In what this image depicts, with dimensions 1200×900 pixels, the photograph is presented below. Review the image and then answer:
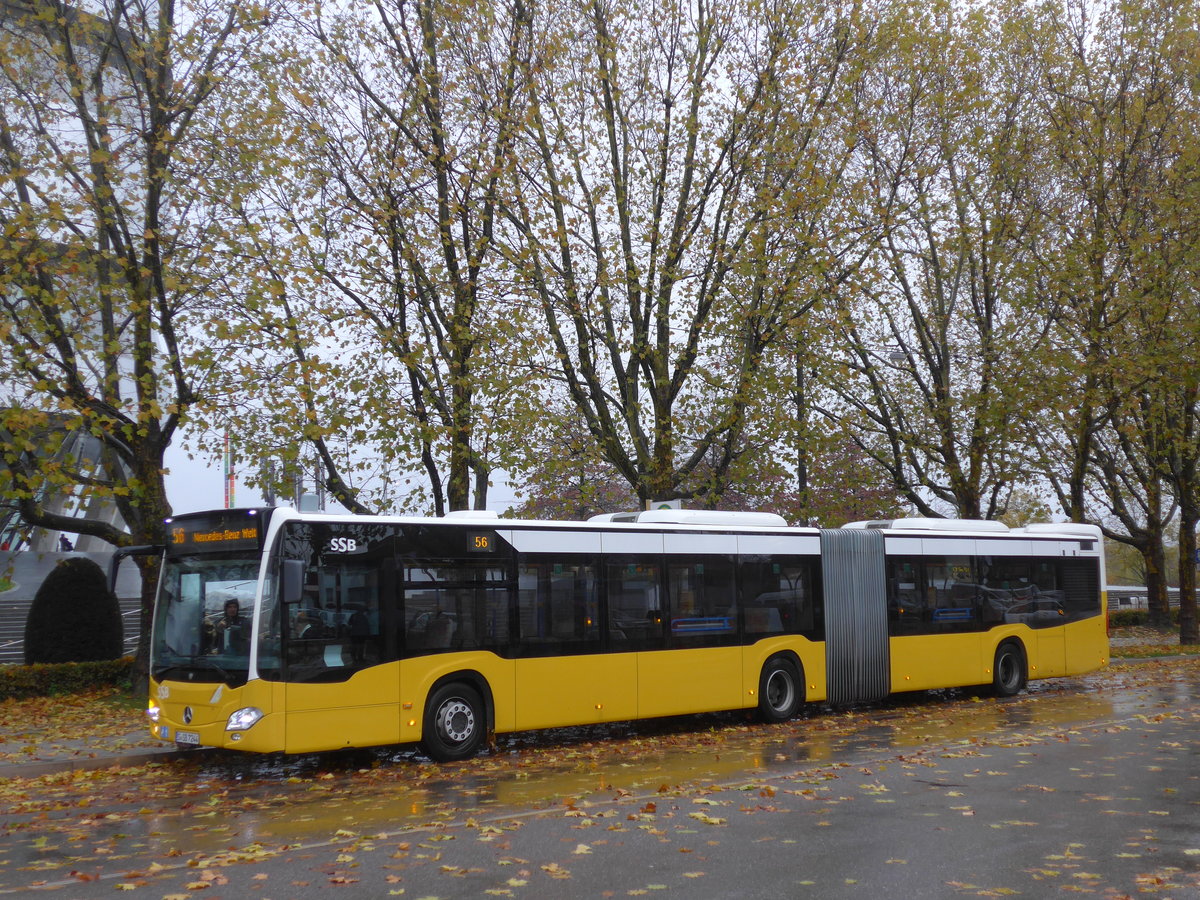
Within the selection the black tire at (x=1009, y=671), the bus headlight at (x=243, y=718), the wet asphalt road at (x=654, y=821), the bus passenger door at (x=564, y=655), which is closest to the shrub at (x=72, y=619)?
Result: the wet asphalt road at (x=654, y=821)

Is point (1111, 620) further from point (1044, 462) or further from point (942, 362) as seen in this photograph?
point (942, 362)

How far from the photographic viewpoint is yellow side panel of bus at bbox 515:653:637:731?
13.4m

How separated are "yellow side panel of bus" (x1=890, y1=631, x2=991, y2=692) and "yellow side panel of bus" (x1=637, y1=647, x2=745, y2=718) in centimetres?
365

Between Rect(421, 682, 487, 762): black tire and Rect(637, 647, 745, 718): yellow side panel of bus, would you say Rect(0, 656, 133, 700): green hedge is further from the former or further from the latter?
Rect(637, 647, 745, 718): yellow side panel of bus

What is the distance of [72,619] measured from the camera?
20891 millimetres

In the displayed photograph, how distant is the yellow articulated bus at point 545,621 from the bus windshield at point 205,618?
0.02m

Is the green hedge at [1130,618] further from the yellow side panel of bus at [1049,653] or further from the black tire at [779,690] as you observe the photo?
the black tire at [779,690]

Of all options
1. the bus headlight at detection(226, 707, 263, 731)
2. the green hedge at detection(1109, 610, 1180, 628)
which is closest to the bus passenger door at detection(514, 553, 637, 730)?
the bus headlight at detection(226, 707, 263, 731)

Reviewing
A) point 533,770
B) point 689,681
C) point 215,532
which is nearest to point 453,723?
point 533,770

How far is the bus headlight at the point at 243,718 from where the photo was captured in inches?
438

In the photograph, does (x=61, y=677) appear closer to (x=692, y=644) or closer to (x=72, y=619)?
(x=72, y=619)

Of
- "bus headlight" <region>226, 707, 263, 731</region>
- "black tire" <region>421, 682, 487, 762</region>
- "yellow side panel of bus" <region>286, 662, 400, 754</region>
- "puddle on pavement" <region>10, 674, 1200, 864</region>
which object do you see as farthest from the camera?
"black tire" <region>421, 682, 487, 762</region>

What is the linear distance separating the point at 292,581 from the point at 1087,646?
16.0 metres

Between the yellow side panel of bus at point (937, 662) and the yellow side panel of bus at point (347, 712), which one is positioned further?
the yellow side panel of bus at point (937, 662)
